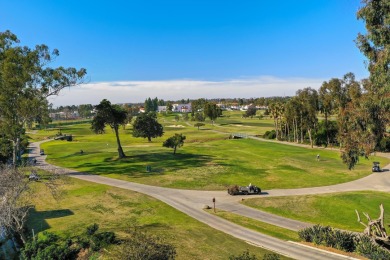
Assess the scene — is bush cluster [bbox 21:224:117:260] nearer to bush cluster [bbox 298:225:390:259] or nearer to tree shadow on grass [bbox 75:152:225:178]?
bush cluster [bbox 298:225:390:259]

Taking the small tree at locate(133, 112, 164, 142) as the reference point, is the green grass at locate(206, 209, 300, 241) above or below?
below

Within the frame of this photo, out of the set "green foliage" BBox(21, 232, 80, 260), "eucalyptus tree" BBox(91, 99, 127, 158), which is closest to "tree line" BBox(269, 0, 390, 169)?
"green foliage" BBox(21, 232, 80, 260)

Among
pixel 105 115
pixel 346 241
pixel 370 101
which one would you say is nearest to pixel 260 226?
pixel 346 241

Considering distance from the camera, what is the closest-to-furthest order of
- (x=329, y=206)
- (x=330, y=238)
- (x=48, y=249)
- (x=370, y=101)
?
(x=48, y=249) → (x=330, y=238) → (x=370, y=101) → (x=329, y=206)

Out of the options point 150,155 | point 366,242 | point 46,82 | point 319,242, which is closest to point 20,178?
A: point 319,242

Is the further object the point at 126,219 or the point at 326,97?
the point at 326,97

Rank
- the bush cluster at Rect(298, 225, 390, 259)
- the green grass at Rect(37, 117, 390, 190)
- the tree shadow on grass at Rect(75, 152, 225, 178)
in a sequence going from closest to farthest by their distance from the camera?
the bush cluster at Rect(298, 225, 390, 259) → the green grass at Rect(37, 117, 390, 190) → the tree shadow on grass at Rect(75, 152, 225, 178)

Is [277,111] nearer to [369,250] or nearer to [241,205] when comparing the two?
[241,205]

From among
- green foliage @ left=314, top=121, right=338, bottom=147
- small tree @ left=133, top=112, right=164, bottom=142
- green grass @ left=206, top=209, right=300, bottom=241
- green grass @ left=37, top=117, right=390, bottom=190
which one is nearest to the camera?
green grass @ left=206, top=209, right=300, bottom=241
